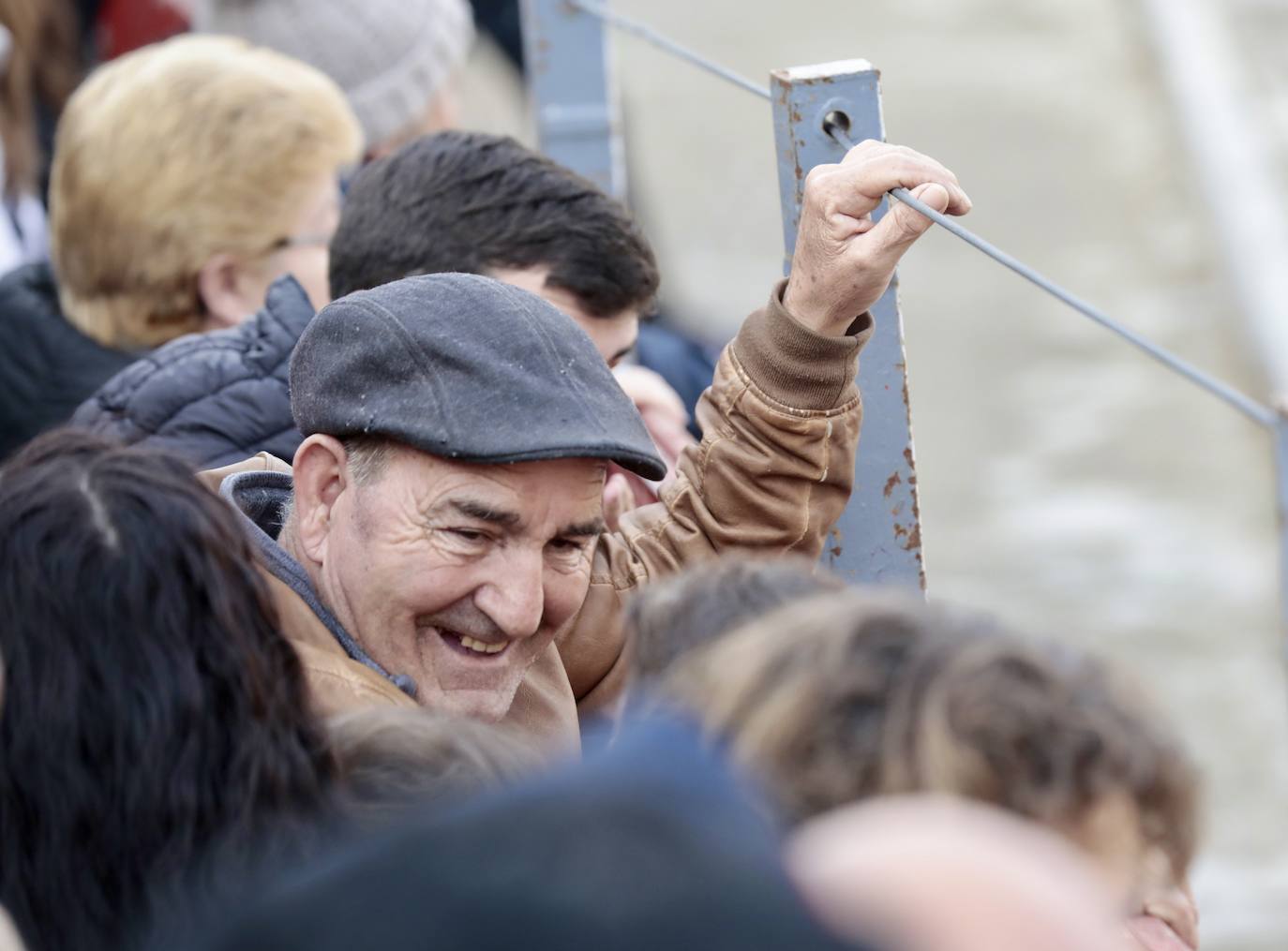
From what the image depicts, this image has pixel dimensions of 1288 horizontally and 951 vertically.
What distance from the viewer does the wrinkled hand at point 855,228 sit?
1.84 metres

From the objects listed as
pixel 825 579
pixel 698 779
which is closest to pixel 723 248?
pixel 825 579

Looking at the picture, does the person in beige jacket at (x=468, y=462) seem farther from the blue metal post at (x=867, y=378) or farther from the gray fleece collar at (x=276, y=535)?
the blue metal post at (x=867, y=378)

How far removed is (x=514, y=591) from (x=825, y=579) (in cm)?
53

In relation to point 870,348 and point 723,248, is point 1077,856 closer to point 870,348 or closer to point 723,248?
point 870,348

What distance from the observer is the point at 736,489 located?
2.07 meters

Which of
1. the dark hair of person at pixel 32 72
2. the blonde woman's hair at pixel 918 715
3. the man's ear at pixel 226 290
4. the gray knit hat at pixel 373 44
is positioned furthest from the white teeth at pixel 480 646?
the dark hair of person at pixel 32 72

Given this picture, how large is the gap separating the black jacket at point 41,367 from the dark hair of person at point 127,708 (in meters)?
1.46

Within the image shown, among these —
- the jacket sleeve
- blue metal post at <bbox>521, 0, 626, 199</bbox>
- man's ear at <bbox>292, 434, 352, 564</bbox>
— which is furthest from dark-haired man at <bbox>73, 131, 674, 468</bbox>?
blue metal post at <bbox>521, 0, 626, 199</bbox>

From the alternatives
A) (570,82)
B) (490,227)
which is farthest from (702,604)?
(570,82)

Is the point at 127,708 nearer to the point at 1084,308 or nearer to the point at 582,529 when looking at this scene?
the point at 582,529

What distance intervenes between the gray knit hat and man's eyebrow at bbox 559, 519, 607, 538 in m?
1.79

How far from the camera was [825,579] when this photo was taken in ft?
4.32

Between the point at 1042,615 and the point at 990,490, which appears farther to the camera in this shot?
the point at 990,490

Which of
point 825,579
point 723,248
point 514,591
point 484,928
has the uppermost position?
point 484,928
